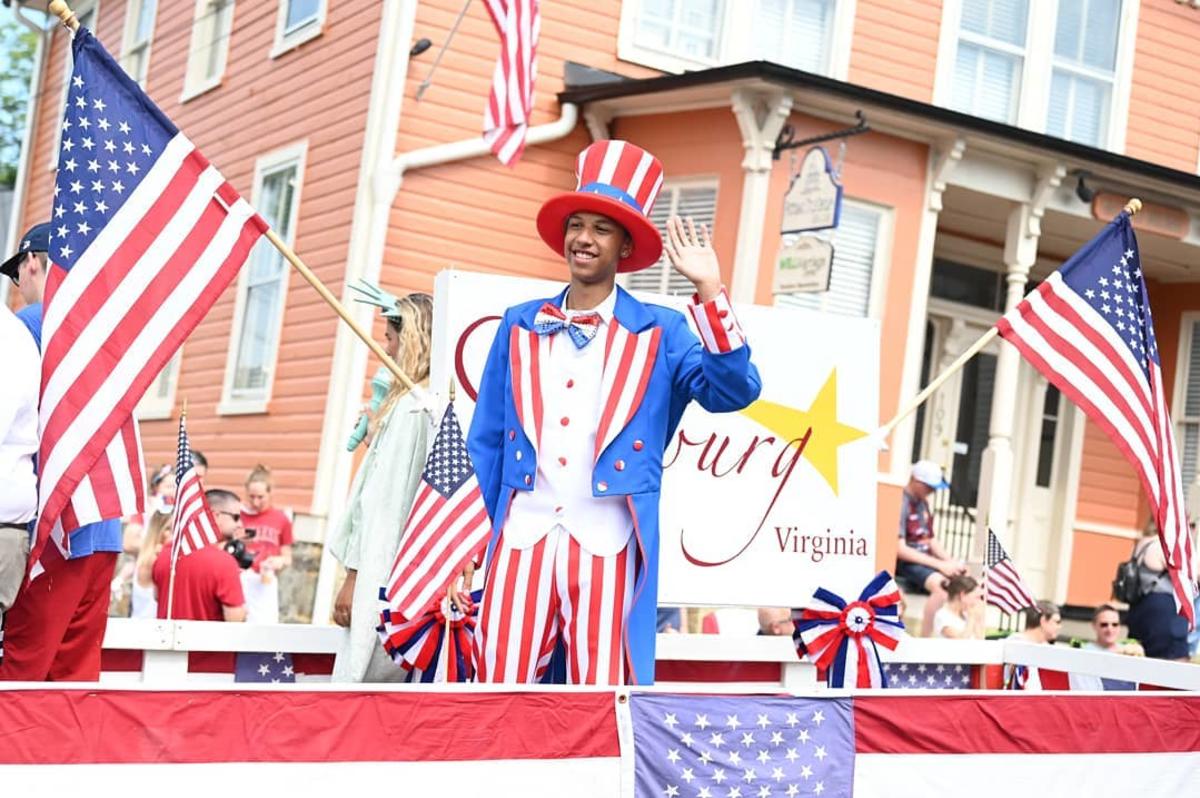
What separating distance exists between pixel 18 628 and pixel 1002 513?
982cm

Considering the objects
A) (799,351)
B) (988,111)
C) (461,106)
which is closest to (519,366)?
(799,351)

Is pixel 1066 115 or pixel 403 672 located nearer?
pixel 403 672

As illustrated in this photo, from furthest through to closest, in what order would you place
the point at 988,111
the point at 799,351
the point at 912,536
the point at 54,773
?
the point at 988,111, the point at 912,536, the point at 799,351, the point at 54,773

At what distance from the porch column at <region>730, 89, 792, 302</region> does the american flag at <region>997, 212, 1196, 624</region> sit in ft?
18.6

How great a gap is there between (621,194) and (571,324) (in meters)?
0.37

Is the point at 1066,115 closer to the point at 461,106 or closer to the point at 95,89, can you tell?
the point at 461,106

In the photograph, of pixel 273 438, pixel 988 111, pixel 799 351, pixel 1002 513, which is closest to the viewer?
pixel 799 351

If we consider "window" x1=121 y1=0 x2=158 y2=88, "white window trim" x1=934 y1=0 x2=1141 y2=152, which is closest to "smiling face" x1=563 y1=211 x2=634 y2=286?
"white window trim" x1=934 y1=0 x2=1141 y2=152

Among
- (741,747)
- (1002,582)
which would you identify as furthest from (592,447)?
(1002,582)

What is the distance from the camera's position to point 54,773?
3057mm

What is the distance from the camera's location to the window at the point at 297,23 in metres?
14.8

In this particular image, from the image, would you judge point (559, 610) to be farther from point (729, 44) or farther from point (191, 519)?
point (729, 44)

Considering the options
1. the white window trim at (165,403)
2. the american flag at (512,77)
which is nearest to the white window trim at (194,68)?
the white window trim at (165,403)

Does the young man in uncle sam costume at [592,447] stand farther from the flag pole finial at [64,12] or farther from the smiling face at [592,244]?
the flag pole finial at [64,12]
